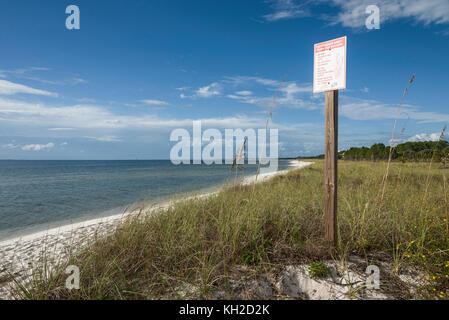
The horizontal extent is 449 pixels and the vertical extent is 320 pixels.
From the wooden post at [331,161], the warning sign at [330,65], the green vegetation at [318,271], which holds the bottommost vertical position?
the green vegetation at [318,271]

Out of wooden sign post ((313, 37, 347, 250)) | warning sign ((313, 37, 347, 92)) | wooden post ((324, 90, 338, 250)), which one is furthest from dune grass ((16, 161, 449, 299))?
warning sign ((313, 37, 347, 92))

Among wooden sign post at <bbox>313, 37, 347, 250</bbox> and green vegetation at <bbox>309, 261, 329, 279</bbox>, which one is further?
wooden sign post at <bbox>313, 37, 347, 250</bbox>

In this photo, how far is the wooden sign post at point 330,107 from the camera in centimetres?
285

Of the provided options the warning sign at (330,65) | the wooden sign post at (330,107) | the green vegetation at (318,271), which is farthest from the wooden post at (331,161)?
the green vegetation at (318,271)

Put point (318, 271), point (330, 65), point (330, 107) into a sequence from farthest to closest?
point (330, 107) < point (330, 65) < point (318, 271)

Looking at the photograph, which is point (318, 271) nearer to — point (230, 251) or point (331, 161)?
point (230, 251)

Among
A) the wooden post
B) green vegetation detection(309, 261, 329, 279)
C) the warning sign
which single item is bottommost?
green vegetation detection(309, 261, 329, 279)

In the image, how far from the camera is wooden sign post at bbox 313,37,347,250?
2.85 metres

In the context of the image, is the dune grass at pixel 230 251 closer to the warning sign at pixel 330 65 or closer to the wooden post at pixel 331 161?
the wooden post at pixel 331 161

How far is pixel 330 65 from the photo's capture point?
2873mm

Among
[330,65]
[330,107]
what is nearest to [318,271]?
[330,107]

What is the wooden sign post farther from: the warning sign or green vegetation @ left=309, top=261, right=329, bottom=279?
green vegetation @ left=309, top=261, right=329, bottom=279

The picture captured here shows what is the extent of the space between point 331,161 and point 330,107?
29.7 inches
